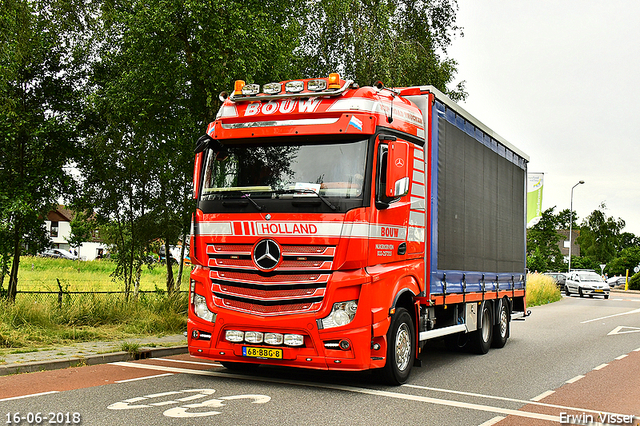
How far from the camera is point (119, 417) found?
6.18m

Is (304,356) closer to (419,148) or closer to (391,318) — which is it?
(391,318)

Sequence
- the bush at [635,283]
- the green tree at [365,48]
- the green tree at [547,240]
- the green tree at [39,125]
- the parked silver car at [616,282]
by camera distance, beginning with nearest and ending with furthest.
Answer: the green tree at [39,125] → the green tree at [365,48] → the bush at [635,283] → the parked silver car at [616,282] → the green tree at [547,240]

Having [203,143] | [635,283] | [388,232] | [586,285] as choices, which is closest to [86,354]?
[203,143]

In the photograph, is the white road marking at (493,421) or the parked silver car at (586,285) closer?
the white road marking at (493,421)

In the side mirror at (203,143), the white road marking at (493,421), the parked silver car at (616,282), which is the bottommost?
the white road marking at (493,421)

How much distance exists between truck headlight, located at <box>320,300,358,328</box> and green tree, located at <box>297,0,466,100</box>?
12895 mm

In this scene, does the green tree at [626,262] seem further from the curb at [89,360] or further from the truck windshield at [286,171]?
the truck windshield at [286,171]

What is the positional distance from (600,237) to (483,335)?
72285 mm

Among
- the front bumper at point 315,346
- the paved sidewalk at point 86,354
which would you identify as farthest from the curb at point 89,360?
the front bumper at point 315,346

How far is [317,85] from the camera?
8383mm

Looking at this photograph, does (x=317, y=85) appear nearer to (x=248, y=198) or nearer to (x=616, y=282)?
(x=248, y=198)

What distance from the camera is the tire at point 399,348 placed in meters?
8.13

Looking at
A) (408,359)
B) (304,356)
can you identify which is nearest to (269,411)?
(304,356)

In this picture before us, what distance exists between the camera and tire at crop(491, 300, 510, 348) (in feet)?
43.5
